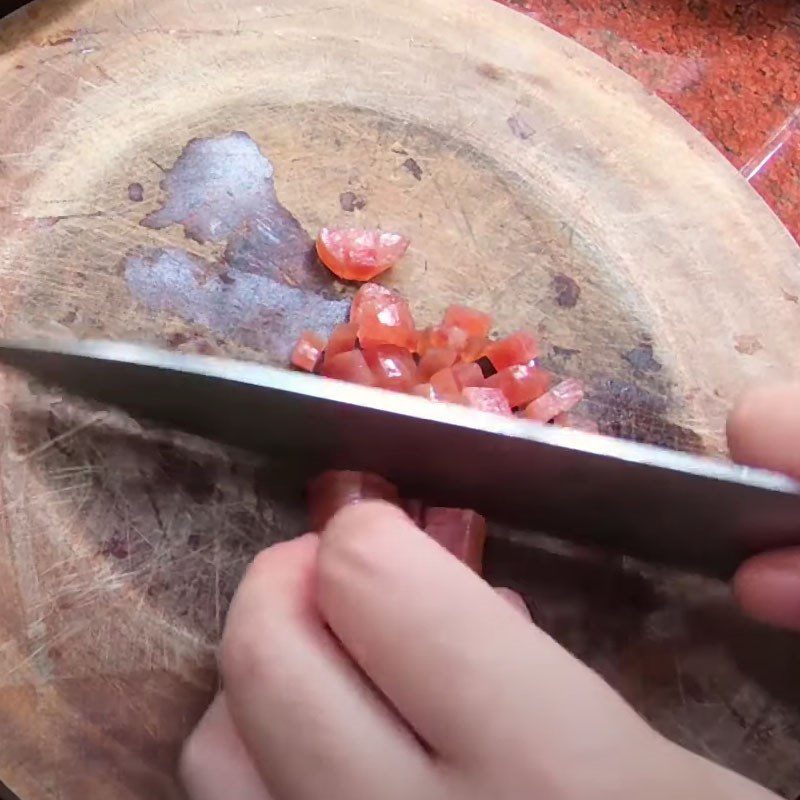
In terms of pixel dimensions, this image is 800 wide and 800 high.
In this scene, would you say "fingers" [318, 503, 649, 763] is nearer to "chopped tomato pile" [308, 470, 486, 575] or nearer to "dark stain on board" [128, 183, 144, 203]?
"chopped tomato pile" [308, 470, 486, 575]

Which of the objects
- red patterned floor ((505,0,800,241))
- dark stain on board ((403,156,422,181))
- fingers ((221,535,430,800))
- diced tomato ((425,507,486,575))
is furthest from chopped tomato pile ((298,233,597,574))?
red patterned floor ((505,0,800,241))

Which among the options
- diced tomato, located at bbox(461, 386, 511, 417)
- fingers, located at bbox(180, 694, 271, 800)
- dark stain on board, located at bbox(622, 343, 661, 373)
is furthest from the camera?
dark stain on board, located at bbox(622, 343, 661, 373)

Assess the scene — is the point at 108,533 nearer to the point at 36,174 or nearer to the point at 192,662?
the point at 192,662

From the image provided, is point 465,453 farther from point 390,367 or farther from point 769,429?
point 769,429

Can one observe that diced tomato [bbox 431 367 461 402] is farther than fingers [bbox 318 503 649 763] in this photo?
Yes

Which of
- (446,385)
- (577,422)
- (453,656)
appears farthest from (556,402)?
(453,656)

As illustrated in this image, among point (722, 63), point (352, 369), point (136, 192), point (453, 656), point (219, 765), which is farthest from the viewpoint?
point (722, 63)
